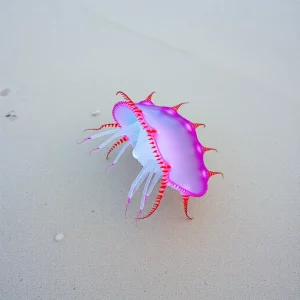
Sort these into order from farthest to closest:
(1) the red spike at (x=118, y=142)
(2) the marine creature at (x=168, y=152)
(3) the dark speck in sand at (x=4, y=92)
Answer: (3) the dark speck in sand at (x=4, y=92), (1) the red spike at (x=118, y=142), (2) the marine creature at (x=168, y=152)

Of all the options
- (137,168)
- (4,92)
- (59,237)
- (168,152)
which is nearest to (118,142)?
(137,168)

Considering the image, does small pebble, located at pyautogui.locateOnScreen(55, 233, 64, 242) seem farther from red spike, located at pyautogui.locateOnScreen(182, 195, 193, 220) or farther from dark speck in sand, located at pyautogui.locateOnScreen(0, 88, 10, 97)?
dark speck in sand, located at pyautogui.locateOnScreen(0, 88, 10, 97)

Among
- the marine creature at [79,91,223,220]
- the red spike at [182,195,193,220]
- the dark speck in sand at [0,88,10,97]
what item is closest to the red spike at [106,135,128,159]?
the marine creature at [79,91,223,220]

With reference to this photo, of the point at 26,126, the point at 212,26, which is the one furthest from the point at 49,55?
the point at 212,26

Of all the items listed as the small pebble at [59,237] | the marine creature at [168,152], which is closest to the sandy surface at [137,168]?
the small pebble at [59,237]

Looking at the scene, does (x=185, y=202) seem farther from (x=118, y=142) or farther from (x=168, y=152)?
(x=118, y=142)

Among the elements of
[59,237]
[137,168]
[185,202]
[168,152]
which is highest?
[168,152]

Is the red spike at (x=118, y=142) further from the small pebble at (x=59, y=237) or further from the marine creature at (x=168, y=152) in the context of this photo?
the small pebble at (x=59, y=237)

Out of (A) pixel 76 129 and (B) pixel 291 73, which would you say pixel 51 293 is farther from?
(B) pixel 291 73
